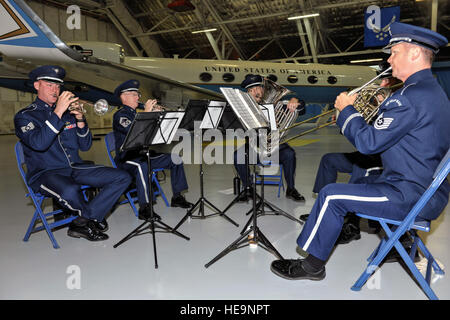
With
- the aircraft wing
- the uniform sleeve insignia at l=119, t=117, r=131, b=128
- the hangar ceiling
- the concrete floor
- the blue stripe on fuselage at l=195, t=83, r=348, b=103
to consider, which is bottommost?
the concrete floor

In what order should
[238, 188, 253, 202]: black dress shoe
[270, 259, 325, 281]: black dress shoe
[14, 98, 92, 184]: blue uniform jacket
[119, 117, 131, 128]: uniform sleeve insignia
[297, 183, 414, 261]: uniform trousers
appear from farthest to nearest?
[238, 188, 253, 202]: black dress shoe → [119, 117, 131, 128]: uniform sleeve insignia → [14, 98, 92, 184]: blue uniform jacket → [270, 259, 325, 281]: black dress shoe → [297, 183, 414, 261]: uniform trousers

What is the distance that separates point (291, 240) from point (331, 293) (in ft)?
3.04

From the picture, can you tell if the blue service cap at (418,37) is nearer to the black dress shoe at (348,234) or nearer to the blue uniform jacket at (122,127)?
the black dress shoe at (348,234)

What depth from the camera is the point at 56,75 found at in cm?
296

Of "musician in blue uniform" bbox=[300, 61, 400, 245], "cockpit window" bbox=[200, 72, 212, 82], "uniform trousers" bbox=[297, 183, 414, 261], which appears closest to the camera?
"uniform trousers" bbox=[297, 183, 414, 261]

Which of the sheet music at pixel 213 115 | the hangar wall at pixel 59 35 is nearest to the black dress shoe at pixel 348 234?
the sheet music at pixel 213 115

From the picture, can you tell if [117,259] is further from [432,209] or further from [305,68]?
[305,68]

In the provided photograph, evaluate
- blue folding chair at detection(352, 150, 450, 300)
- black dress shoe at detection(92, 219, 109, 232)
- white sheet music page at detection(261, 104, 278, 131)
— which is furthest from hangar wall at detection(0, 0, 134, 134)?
blue folding chair at detection(352, 150, 450, 300)

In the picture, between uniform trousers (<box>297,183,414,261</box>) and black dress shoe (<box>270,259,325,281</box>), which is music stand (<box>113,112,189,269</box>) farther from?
uniform trousers (<box>297,183,414,261</box>)

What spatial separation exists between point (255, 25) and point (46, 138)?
1630 cm

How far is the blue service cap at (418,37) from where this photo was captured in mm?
1812

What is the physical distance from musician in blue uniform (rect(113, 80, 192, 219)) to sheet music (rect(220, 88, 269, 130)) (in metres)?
1.27

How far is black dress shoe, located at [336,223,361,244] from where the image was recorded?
2.81 metres
